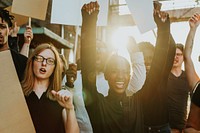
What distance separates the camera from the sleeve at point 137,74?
205 cm

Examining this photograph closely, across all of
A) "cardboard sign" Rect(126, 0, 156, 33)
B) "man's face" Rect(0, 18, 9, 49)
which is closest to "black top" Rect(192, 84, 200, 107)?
"cardboard sign" Rect(126, 0, 156, 33)

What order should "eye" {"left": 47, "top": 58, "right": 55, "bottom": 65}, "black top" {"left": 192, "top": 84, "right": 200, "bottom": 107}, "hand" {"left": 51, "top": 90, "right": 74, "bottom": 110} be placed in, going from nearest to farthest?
1. "black top" {"left": 192, "top": 84, "right": 200, "bottom": 107}
2. "hand" {"left": 51, "top": 90, "right": 74, "bottom": 110}
3. "eye" {"left": 47, "top": 58, "right": 55, "bottom": 65}

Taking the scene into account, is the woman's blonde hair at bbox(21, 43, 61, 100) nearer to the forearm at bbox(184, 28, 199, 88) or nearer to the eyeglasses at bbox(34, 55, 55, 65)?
the eyeglasses at bbox(34, 55, 55, 65)

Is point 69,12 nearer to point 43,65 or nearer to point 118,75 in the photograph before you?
point 43,65

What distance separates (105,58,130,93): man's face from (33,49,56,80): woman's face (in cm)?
30

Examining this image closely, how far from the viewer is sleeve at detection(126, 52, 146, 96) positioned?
2.05m

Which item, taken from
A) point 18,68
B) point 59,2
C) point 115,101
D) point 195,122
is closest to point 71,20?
point 59,2

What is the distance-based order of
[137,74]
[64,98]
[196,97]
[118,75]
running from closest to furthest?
[196,97] → [64,98] → [118,75] → [137,74]

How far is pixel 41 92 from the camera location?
1.70 meters

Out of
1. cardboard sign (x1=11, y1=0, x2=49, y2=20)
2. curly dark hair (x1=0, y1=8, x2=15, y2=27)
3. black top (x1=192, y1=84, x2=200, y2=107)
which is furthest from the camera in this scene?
curly dark hair (x1=0, y1=8, x2=15, y2=27)

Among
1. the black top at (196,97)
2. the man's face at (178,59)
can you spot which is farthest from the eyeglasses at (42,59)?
the man's face at (178,59)

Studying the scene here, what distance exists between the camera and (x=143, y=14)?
179 cm

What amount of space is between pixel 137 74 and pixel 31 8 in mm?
776

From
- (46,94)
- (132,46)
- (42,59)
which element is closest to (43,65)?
(42,59)
